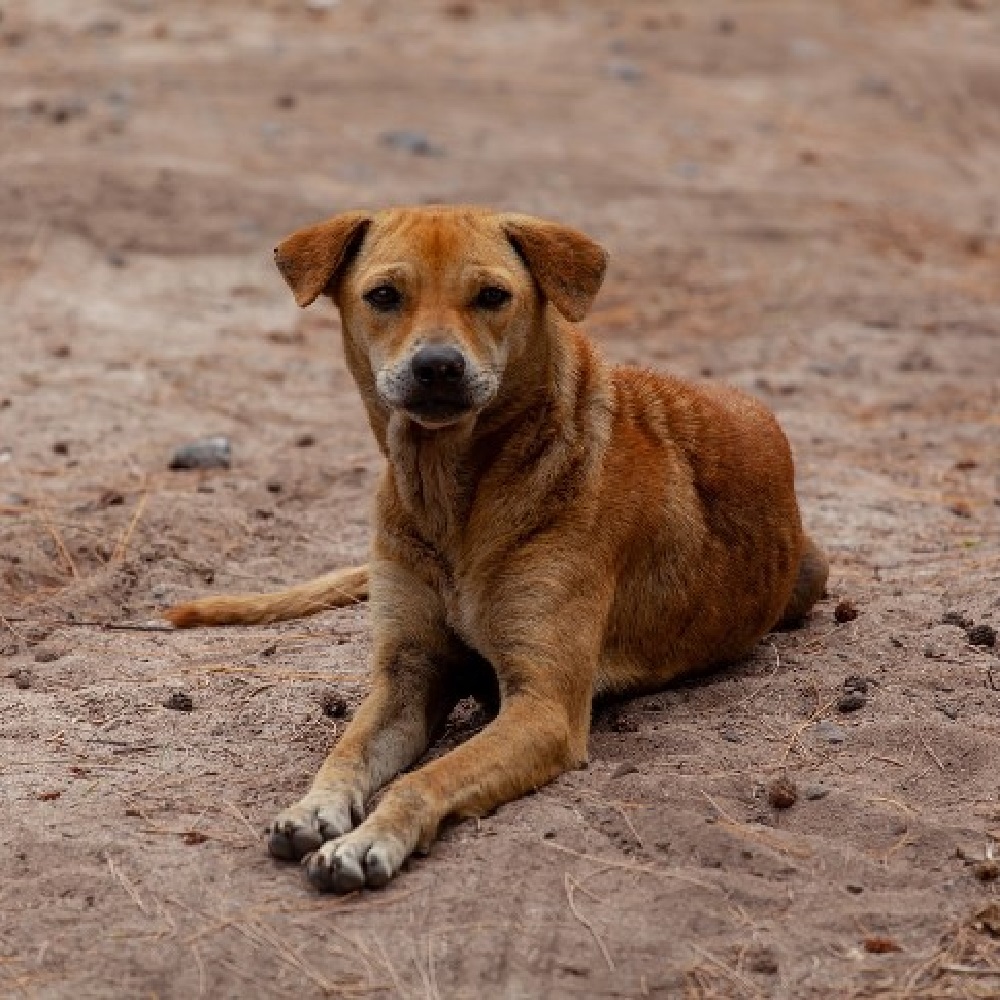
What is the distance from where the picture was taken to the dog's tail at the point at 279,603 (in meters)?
6.66

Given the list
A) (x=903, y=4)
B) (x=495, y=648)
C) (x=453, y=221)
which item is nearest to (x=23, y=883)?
(x=495, y=648)

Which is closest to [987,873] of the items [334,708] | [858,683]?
[858,683]

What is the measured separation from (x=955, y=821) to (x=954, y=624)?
5.38 ft

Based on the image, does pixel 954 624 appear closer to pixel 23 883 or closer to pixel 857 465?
pixel 857 465

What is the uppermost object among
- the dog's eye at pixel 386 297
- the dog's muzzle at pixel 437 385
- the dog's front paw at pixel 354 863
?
the dog's eye at pixel 386 297

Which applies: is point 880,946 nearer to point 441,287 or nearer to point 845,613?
point 441,287

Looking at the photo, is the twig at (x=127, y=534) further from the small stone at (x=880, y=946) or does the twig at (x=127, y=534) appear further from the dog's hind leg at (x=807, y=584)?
the small stone at (x=880, y=946)

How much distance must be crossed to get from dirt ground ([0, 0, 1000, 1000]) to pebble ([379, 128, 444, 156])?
0.03 meters

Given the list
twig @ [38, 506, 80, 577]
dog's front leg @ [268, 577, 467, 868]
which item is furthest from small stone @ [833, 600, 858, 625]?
twig @ [38, 506, 80, 577]

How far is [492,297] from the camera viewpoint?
17.7ft

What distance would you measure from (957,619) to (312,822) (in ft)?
8.47

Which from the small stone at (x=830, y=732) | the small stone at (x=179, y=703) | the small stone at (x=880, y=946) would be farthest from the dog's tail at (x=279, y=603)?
the small stone at (x=880, y=946)

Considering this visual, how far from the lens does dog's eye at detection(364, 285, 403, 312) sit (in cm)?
539

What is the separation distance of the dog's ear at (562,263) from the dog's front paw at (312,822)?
156 centimetres
